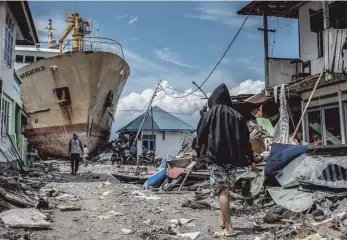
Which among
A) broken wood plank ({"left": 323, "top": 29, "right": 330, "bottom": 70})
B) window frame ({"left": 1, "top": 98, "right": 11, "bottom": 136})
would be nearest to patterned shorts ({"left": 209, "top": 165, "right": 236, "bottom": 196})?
broken wood plank ({"left": 323, "top": 29, "right": 330, "bottom": 70})

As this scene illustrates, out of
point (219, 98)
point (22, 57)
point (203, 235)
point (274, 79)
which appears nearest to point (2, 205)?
point (203, 235)

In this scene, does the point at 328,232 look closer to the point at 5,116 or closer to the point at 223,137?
the point at 223,137

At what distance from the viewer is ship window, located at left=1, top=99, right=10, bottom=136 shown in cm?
1224

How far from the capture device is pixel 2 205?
18.3 ft

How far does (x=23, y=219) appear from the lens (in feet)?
16.0

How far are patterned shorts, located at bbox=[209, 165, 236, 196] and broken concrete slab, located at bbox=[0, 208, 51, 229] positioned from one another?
224 centimetres

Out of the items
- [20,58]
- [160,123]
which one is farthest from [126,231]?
[160,123]

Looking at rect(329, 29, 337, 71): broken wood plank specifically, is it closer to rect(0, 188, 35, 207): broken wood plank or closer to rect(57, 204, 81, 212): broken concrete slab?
rect(57, 204, 81, 212): broken concrete slab

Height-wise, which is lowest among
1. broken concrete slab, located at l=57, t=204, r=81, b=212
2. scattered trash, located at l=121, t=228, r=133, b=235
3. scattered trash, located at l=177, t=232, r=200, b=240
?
scattered trash, located at l=121, t=228, r=133, b=235

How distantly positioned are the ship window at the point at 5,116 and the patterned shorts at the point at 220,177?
31.4 feet

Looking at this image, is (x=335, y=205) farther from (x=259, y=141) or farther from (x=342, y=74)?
→ (x=259, y=141)

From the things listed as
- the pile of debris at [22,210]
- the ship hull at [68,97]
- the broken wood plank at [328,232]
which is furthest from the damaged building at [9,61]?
the broken wood plank at [328,232]

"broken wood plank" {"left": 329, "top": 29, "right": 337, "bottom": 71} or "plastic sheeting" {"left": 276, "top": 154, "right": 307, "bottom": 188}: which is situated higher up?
"broken wood plank" {"left": 329, "top": 29, "right": 337, "bottom": 71}

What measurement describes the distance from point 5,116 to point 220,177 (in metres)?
10.4
